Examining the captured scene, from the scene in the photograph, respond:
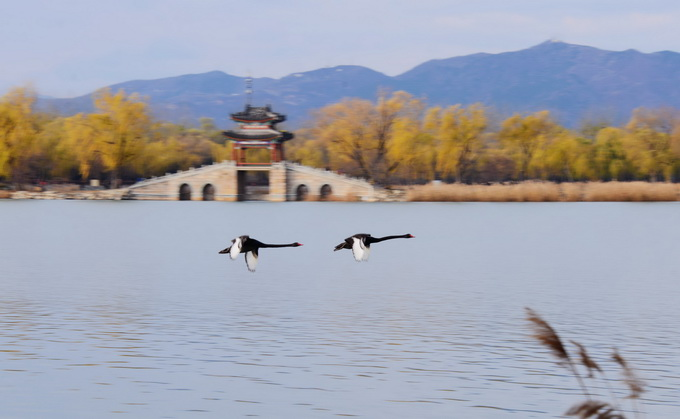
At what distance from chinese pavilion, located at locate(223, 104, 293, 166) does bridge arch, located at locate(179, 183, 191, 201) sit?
232 inches

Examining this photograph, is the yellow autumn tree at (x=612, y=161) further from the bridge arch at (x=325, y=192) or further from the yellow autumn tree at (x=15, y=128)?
the yellow autumn tree at (x=15, y=128)

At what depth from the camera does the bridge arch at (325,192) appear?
293ft

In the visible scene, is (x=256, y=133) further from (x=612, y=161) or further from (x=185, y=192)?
(x=612, y=161)

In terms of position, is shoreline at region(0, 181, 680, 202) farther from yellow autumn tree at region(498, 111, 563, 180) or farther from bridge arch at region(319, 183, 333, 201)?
yellow autumn tree at region(498, 111, 563, 180)

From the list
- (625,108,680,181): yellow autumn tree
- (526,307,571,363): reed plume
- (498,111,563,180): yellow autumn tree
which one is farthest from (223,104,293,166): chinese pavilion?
(526,307,571,363): reed plume

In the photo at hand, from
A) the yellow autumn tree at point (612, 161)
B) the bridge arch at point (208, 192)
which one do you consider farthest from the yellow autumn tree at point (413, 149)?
the bridge arch at point (208, 192)

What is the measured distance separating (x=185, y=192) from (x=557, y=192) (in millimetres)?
39468

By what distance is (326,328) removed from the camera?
17594 millimetres

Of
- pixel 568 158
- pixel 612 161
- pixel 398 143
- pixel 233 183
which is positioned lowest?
→ pixel 233 183

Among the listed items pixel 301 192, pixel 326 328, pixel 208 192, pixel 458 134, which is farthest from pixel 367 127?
pixel 326 328

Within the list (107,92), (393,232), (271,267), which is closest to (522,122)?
(107,92)

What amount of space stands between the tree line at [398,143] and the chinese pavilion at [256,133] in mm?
4869

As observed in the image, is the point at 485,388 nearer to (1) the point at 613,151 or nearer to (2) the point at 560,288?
(2) the point at 560,288

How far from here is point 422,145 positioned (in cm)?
9062
